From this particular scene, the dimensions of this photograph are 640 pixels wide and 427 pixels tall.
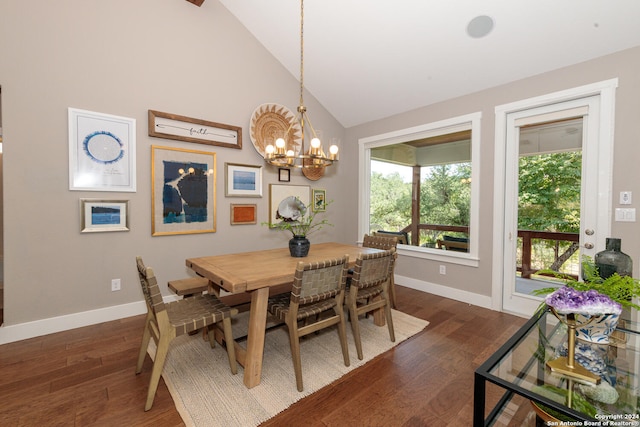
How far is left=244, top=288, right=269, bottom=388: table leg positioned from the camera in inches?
73.0

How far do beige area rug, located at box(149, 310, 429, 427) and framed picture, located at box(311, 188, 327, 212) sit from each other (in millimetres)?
2187

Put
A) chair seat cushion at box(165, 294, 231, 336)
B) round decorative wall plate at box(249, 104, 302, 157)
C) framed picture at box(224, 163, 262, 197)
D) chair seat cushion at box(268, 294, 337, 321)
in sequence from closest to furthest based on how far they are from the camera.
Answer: chair seat cushion at box(165, 294, 231, 336)
chair seat cushion at box(268, 294, 337, 321)
framed picture at box(224, 163, 262, 197)
round decorative wall plate at box(249, 104, 302, 157)

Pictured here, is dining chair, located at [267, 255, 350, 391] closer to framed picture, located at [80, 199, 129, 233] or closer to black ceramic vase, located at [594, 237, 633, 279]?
black ceramic vase, located at [594, 237, 633, 279]

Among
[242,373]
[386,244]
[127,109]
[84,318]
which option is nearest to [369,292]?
[386,244]

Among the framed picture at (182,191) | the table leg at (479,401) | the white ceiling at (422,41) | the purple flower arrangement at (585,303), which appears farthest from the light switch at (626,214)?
the framed picture at (182,191)

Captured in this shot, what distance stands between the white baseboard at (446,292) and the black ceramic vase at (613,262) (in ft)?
5.50

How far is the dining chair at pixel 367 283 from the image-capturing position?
2184 mm

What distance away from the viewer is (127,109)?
2.88 meters

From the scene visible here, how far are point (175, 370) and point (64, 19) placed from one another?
10.8 feet

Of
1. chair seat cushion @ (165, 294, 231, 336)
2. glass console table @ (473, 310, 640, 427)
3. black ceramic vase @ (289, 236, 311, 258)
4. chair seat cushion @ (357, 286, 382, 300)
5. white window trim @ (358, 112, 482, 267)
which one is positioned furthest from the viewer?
white window trim @ (358, 112, 482, 267)

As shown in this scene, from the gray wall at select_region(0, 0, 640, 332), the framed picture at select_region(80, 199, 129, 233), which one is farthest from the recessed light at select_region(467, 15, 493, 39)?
the framed picture at select_region(80, 199, 129, 233)

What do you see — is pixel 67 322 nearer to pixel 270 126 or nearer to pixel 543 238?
pixel 270 126

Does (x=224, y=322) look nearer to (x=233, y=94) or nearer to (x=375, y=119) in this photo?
(x=233, y=94)

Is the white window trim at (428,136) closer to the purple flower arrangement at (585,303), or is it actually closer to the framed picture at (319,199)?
the framed picture at (319,199)
